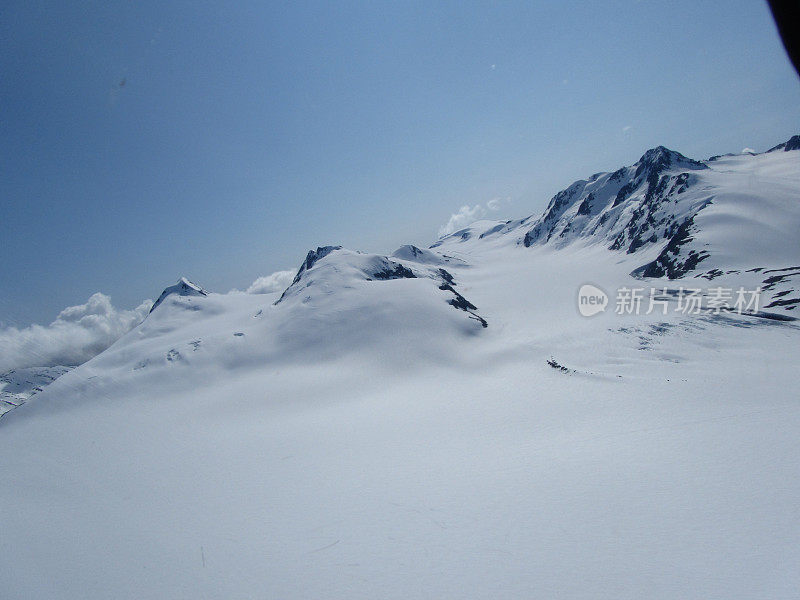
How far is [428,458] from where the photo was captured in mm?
17844

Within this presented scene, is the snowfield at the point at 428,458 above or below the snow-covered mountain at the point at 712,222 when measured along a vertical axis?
below

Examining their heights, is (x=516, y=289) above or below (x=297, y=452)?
Result: above

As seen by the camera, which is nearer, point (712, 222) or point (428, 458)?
point (428, 458)

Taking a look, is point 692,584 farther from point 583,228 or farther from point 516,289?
point 583,228

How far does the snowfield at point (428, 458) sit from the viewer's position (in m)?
9.96

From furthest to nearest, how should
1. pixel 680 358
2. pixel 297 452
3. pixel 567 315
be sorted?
pixel 567 315
pixel 680 358
pixel 297 452

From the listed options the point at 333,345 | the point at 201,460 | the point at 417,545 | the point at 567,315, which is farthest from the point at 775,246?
the point at 201,460

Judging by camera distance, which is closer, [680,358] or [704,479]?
[704,479]

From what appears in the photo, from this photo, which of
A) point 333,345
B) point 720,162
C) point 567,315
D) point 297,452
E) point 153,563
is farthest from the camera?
point 720,162

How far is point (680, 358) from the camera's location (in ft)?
114

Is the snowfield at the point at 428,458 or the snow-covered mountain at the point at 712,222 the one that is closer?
the snowfield at the point at 428,458

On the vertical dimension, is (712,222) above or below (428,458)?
above

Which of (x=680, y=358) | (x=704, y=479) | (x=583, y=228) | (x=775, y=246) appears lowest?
(x=704, y=479)

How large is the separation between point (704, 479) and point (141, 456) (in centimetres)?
3643
